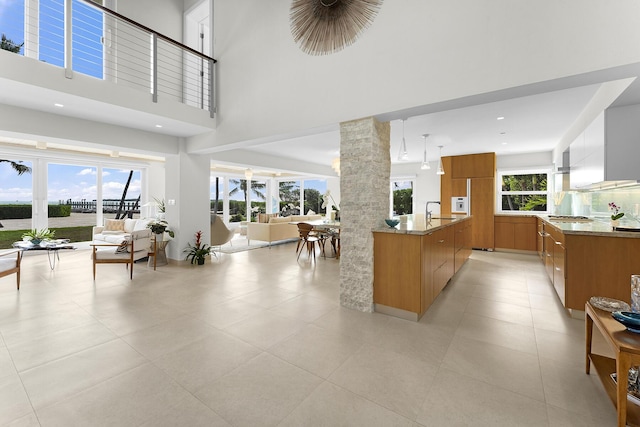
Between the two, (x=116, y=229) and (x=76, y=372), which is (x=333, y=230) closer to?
(x=76, y=372)

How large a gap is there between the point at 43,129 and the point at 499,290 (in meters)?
7.21

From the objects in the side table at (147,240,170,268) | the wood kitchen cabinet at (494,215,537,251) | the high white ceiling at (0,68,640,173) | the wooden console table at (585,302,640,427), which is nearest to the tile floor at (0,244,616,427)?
the wooden console table at (585,302,640,427)

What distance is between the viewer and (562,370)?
2.09 metres

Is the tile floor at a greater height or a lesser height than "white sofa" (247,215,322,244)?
lesser

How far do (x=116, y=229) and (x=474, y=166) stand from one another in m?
9.82

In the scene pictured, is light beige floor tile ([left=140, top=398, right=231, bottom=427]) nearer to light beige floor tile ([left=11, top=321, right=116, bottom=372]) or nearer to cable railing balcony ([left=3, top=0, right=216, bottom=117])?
light beige floor tile ([left=11, top=321, right=116, bottom=372])

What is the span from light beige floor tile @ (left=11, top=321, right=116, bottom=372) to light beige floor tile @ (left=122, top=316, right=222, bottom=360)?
0.91 feet

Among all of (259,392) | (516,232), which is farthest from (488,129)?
(259,392)

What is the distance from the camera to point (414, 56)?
2820mm

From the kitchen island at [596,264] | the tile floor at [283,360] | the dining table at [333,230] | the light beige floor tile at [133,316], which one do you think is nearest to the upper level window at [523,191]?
the tile floor at [283,360]

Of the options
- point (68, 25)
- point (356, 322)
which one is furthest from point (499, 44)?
point (68, 25)

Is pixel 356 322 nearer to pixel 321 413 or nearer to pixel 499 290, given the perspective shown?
pixel 321 413

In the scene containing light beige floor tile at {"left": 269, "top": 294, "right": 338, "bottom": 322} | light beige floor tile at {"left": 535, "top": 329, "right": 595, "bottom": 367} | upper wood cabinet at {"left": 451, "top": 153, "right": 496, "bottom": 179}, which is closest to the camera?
light beige floor tile at {"left": 535, "top": 329, "right": 595, "bottom": 367}

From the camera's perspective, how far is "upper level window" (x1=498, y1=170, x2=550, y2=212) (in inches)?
294
